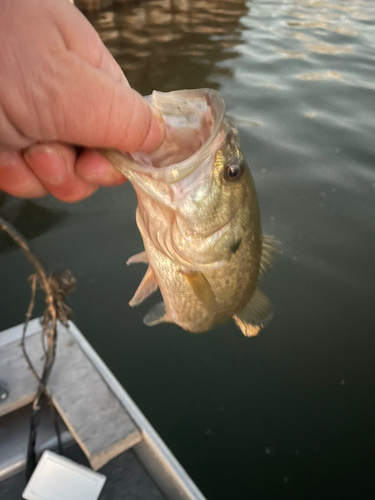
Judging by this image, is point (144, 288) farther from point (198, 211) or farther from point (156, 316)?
point (198, 211)

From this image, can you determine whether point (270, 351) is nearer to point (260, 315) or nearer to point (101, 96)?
point (260, 315)

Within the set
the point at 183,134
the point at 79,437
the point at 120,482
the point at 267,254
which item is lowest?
the point at 120,482

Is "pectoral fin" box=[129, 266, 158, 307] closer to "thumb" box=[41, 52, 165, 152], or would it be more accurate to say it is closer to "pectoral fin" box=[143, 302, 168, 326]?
"pectoral fin" box=[143, 302, 168, 326]

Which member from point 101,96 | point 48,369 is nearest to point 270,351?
point 48,369

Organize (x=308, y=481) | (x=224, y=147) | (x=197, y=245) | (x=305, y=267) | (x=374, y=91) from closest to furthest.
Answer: (x=224, y=147) < (x=197, y=245) < (x=308, y=481) < (x=305, y=267) < (x=374, y=91)

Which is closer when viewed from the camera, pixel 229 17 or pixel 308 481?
pixel 308 481

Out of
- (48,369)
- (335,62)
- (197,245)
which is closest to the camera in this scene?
(197,245)

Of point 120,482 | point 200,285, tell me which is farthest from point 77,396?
point 200,285

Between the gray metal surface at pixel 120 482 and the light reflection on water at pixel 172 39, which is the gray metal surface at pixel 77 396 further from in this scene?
the light reflection on water at pixel 172 39
